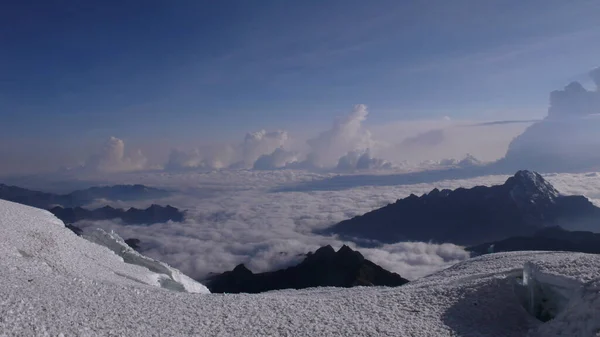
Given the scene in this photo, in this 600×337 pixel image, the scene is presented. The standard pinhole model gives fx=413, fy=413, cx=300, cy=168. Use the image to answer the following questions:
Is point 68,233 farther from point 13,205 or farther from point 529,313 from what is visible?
point 529,313

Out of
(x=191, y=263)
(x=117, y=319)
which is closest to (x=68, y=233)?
(x=117, y=319)

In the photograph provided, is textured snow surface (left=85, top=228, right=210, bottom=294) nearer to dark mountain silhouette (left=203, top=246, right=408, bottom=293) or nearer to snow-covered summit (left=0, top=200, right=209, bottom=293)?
snow-covered summit (left=0, top=200, right=209, bottom=293)

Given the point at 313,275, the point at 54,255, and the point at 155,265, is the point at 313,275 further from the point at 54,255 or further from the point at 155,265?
the point at 54,255

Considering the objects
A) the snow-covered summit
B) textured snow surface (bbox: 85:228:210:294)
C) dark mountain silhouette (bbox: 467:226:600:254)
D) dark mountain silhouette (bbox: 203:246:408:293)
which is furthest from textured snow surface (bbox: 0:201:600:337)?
dark mountain silhouette (bbox: 467:226:600:254)

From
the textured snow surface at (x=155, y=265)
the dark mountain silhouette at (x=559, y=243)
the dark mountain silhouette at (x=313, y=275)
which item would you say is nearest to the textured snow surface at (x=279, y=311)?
the textured snow surface at (x=155, y=265)

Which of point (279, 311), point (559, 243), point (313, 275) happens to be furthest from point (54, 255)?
point (559, 243)
